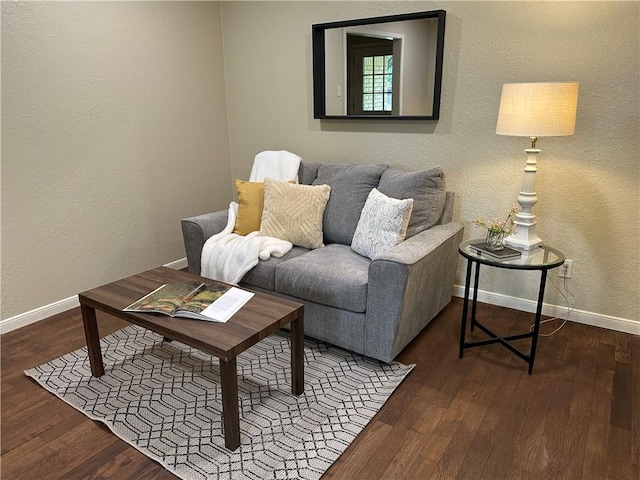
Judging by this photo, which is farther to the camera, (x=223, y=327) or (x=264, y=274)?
(x=264, y=274)

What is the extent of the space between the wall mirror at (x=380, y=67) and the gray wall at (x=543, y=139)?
7 cm

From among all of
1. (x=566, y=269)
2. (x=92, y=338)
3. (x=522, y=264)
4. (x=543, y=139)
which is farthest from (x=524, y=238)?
(x=92, y=338)

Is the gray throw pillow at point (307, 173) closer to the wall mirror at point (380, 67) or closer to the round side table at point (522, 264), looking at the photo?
the wall mirror at point (380, 67)

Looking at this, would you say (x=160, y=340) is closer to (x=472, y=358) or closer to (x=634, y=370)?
(x=472, y=358)

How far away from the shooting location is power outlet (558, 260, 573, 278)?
270 cm

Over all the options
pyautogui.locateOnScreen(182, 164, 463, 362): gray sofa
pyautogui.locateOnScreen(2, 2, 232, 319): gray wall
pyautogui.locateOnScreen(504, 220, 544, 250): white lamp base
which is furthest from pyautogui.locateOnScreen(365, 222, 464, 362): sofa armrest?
pyautogui.locateOnScreen(2, 2, 232, 319): gray wall

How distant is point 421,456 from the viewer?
67.3 inches

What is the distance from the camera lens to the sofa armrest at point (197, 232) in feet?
9.15

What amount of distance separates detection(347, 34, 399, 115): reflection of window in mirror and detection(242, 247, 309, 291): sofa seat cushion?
1244 mm

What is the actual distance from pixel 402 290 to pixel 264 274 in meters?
0.83

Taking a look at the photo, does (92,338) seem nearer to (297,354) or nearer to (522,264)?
(297,354)

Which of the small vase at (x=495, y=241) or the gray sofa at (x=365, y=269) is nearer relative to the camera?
the gray sofa at (x=365, y=269)

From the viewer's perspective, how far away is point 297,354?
2.01m

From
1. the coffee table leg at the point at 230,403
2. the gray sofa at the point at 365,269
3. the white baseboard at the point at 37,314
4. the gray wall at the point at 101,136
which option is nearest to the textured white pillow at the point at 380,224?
the gray sofa at the point at 365,269
